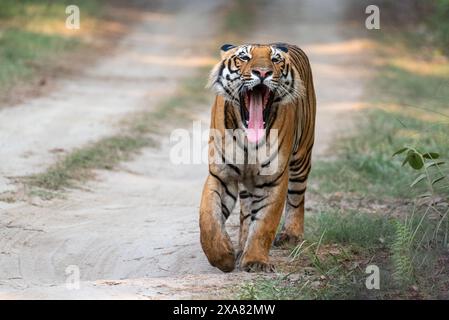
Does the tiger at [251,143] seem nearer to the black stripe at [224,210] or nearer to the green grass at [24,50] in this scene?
the black stripe at [224,210]

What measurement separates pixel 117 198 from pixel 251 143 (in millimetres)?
2709

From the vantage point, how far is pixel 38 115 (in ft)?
Result: 36.3

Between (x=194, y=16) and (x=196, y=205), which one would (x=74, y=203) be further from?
(x=194, y=16)

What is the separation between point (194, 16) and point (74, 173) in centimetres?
1272

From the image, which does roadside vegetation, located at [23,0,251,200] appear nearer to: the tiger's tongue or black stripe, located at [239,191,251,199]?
black stripe, located at [239,191,251,199]

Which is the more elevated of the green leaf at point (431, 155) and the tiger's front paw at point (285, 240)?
the green leaf at point (431, 155)

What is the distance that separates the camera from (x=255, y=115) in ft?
18.9

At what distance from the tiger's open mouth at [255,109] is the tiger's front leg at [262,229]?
0.37m

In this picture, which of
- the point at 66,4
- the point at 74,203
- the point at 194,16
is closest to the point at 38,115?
the point at 74,203

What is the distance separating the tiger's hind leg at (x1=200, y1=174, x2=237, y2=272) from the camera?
572cm

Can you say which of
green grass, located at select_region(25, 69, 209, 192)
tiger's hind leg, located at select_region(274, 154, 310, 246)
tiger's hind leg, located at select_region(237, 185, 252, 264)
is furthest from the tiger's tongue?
green grass, located at select_region(25, 69, 209, 192)

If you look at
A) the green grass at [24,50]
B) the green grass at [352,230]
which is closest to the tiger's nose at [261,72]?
the green grass at [352,230]

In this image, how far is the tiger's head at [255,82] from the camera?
566 cm

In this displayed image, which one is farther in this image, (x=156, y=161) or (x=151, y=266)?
(x=156, y=161)
